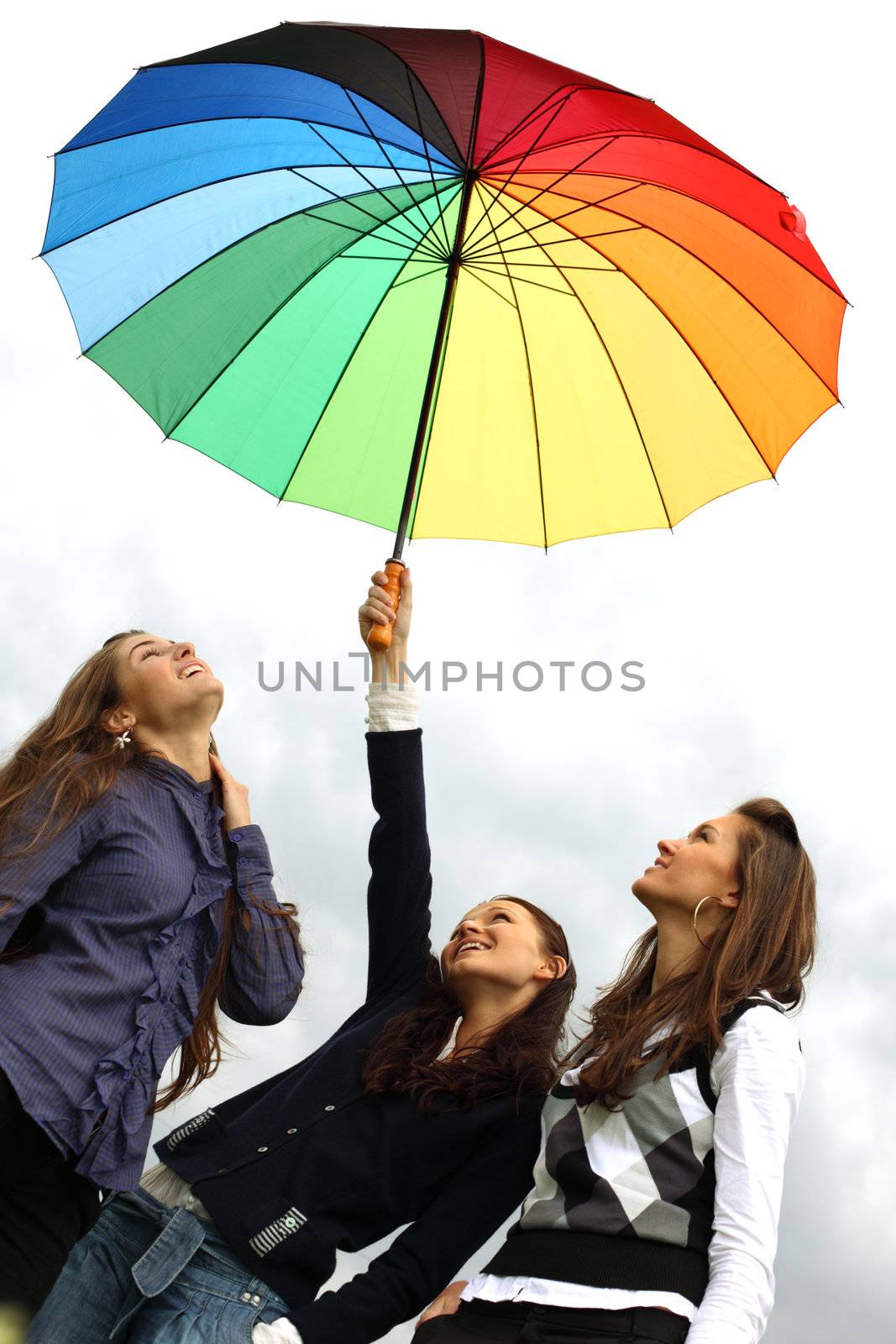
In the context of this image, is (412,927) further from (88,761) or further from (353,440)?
(353,440)

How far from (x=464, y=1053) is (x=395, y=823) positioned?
79 centimetres

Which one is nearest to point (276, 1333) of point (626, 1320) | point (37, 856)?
point (626, 1320)

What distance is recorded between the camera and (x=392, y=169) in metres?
4.41

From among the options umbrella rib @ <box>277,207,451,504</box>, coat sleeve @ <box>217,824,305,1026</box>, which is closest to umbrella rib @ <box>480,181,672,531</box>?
umbrella rib @ <box>277,207,451,504</box>

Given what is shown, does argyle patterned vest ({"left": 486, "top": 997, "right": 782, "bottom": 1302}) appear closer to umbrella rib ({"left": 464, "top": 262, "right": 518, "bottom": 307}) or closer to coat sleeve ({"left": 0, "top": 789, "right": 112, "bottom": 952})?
coat sleeve ({"left": 0, "top": 789, "right": 112, "bottom": 952})

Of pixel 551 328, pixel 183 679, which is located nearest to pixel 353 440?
pixel 551 328

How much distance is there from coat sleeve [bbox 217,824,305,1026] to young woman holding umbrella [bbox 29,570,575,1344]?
0.84 ft

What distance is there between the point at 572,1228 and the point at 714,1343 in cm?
49

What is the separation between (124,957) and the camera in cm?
330

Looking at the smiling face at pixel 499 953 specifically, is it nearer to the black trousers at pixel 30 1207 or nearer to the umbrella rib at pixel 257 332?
the black trousers at pixel 30 1207

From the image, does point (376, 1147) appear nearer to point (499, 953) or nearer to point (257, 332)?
point (499, 953)

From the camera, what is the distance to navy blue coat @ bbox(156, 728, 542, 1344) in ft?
10.7

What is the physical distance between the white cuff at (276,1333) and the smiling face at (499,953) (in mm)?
1161

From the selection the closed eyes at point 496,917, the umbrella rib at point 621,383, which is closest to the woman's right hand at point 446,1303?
the closed eyes at point 496,917
